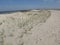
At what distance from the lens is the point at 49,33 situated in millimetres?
12406

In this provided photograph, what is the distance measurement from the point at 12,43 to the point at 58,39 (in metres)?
2.86

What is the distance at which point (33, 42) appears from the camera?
10469 mm

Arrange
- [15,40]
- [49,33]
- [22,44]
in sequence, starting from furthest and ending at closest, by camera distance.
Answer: [49,33]
[15,40]
[22,44]

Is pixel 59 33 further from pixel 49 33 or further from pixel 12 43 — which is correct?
pixel 12 43

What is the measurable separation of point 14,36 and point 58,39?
2.85 metres

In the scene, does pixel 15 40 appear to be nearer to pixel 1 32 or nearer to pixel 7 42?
pixel 7 42

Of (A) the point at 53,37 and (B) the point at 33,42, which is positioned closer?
(B) the point at 33,42

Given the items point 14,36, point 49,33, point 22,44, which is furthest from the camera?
point 49,33

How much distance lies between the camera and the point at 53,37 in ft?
37.4

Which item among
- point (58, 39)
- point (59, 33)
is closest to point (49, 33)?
point (59, 33)

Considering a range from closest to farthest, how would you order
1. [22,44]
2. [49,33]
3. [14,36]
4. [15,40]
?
[22,44] → [15,40] → [14,36] → [49,33]

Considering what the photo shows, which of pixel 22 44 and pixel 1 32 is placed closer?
pixel 22 44

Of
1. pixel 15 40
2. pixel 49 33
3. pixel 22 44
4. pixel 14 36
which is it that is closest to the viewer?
pixel 22 44

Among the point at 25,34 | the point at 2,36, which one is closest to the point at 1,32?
the point at 2,36
